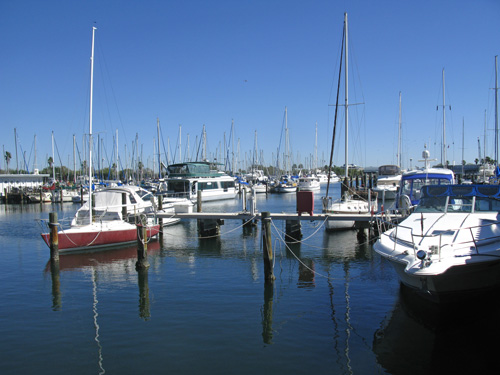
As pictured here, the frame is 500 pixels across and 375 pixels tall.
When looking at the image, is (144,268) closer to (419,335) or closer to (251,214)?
(251,214)

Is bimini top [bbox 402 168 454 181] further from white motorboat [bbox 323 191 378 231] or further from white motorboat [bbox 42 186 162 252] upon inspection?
white motorboat [bbox 42 186 162 252]

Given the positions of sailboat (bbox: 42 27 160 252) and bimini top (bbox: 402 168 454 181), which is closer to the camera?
sailboat (bbox: 42 27 160 252)

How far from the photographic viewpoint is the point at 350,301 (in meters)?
12.5

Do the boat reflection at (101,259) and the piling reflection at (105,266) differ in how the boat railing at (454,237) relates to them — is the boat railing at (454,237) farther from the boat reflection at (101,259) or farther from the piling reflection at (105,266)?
the boat reflection at (101,259)

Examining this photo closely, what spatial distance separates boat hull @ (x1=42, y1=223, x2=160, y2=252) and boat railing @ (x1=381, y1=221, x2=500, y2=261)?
13150 mm

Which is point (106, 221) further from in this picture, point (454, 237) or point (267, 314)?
point (454, 237)

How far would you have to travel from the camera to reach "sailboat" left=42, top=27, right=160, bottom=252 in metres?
19.2

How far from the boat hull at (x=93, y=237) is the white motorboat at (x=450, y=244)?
41.4 feet

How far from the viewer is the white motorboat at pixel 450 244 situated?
389 inches

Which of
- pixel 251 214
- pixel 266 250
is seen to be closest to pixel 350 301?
pixel 266 250

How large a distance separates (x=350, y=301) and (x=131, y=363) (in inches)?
255

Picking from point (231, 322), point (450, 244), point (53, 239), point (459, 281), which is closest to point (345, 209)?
point (450, 244)

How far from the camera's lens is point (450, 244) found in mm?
10594

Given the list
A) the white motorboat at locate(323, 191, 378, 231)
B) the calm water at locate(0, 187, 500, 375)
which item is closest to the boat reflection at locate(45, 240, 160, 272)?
the calm water at locate(0, 187, 500, 375)
